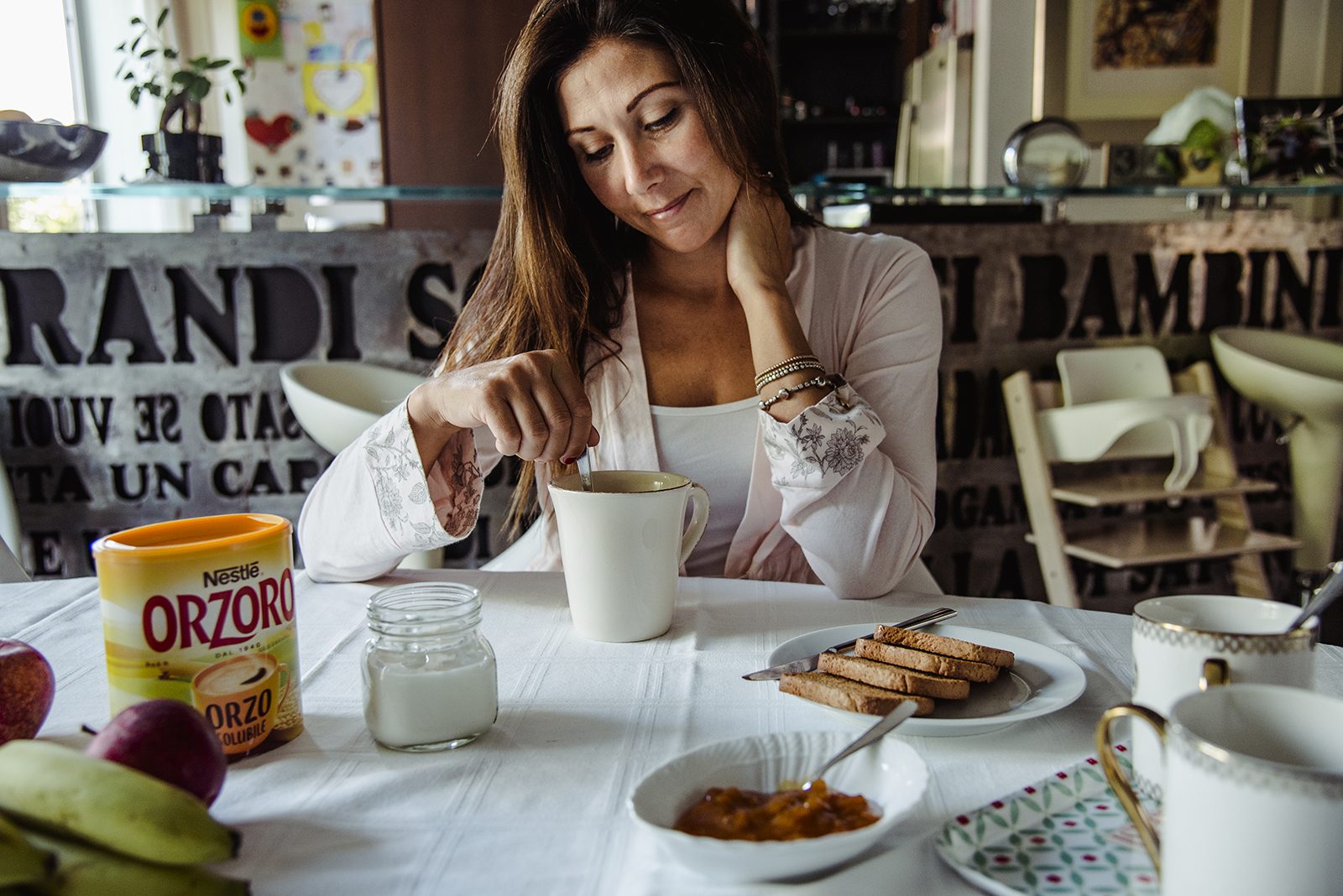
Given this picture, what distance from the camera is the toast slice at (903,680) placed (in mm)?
717

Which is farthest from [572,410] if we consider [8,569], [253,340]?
[253,340]

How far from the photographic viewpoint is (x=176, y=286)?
2.30 m

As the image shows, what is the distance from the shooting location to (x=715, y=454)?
1405 mm

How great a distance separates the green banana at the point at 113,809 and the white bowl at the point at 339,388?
169cm

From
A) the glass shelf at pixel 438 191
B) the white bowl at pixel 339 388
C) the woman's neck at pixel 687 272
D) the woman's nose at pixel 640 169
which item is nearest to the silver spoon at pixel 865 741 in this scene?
the woman's nose at pixel 640 169

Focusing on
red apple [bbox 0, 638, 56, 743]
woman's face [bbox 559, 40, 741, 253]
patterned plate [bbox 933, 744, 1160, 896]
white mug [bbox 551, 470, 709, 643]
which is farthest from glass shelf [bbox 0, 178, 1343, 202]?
patterned plate [bbox 933, 744, 1160, 896]

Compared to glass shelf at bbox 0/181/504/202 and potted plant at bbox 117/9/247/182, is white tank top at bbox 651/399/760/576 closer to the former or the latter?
glass shelf at bbox 0/181/504/202

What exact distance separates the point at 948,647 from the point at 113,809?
572 mm

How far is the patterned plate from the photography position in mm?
510

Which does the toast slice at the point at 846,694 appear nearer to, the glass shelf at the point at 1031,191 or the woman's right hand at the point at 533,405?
the woman's right hand at the point at 533,405

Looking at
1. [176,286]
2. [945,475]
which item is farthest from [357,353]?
[945,475]

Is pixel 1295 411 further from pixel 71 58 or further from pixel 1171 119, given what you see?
pixel 71 58

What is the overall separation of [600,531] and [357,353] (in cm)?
165

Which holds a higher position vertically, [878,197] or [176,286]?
[878,197]
